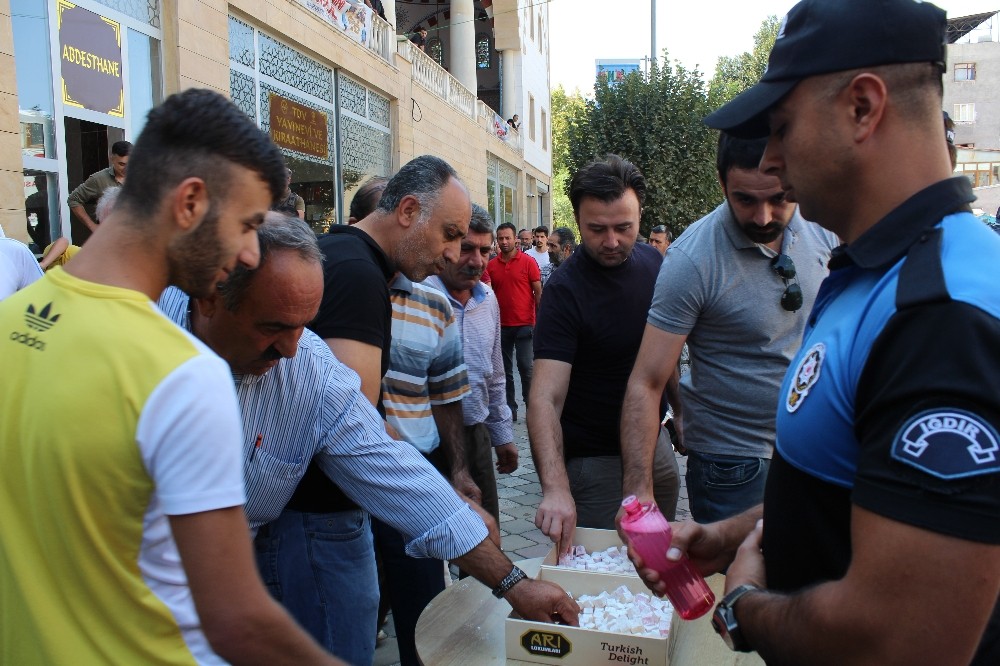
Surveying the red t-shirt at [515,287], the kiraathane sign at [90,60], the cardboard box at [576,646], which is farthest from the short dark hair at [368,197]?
the red t-shirt at [515,287]

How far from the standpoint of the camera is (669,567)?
1.80 metres

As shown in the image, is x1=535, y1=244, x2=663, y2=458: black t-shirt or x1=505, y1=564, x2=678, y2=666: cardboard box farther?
x1=535, y1=244, x2=663, y2=458: black t-shirt

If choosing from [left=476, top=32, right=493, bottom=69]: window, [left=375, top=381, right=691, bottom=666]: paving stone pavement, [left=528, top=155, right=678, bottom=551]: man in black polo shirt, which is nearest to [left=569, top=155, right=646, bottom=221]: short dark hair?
[left=528, top=155, right=678, bottom=551]: man in black polo shirt

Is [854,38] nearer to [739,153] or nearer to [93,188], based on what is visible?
[739,153]

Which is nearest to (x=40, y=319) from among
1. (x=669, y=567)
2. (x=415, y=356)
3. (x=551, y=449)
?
(x=669, y=567)

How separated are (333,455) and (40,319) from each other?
954 millimetres

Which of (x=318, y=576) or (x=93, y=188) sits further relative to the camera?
(x=93, y=188)

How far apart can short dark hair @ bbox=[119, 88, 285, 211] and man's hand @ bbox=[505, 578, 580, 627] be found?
1246mm

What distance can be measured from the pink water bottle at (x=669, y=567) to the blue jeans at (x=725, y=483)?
3.14 ft

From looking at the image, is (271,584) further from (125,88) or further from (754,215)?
(125,88)

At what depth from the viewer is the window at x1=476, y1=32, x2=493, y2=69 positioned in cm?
3303

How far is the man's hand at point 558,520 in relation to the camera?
8.31 ft

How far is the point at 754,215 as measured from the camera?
2.62m

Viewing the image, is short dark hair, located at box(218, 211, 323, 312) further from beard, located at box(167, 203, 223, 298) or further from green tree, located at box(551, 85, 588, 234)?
green tree, located at box(551, 85, 588, 234)
